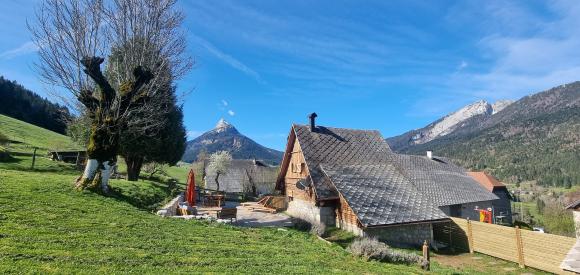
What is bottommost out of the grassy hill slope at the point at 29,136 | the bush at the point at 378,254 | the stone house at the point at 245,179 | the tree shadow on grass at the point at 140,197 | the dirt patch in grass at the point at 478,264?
the dirt patch in grass at the point at 478,264

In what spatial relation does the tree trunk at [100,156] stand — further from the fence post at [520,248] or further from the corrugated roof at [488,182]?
the corrugated roof at [488,182]

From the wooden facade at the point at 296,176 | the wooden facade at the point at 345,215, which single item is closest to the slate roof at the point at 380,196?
the wooden facade at the point at 345,215

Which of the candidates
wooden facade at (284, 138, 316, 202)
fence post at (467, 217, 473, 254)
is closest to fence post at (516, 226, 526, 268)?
fence post at (467, 217, 473, 254)

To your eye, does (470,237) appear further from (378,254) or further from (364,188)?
(378,254)

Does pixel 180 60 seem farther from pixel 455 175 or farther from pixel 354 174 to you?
pixel 455 175

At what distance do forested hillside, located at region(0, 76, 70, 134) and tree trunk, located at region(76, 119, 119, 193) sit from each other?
79775 mm

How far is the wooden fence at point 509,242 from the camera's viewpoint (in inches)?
559

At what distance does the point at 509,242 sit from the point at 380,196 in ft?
24.1

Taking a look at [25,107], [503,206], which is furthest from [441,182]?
[25,107]

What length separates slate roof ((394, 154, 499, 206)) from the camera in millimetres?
28406

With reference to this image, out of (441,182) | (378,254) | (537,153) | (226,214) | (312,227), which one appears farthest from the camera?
(537,153)

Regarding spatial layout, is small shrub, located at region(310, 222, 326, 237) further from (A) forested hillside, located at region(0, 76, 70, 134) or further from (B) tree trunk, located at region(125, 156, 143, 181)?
(A) forested hillside, located at region(0, 76, 70, 134)

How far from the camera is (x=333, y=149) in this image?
86.5ft

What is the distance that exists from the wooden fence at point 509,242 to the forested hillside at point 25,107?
293 ft
